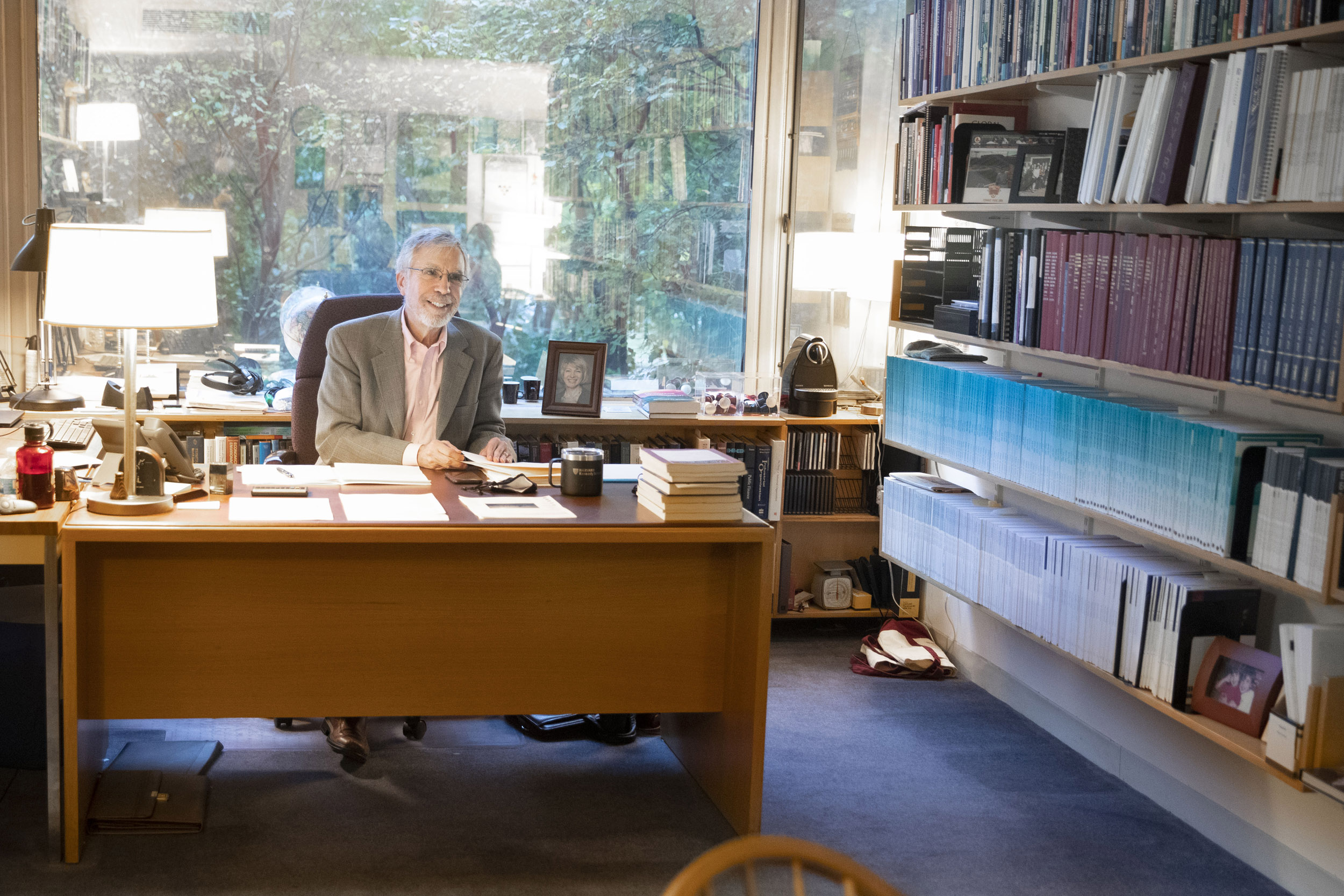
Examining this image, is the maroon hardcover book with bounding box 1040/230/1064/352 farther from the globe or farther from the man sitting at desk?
the globe

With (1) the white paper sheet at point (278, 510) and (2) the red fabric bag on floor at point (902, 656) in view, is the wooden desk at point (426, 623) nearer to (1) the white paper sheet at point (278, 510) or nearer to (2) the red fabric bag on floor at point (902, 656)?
(1) the white paper sheet at point (278, 510)

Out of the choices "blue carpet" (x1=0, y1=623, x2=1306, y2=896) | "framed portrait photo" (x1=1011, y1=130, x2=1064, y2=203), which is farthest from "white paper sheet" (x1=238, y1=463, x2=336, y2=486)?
"framed portrait photo" (x1=1011, y1=130, x2=1064, y2=203)

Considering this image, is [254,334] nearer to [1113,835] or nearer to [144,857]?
[144,857]

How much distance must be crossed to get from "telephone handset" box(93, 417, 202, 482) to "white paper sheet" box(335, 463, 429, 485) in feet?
1.22

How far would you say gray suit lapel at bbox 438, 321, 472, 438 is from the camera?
3812 mm

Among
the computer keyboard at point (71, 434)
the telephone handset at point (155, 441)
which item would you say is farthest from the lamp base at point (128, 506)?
the computer keyboard at point (71, 434)

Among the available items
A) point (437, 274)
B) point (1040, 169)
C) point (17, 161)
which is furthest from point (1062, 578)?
point (17, 161)

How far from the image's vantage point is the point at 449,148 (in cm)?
483

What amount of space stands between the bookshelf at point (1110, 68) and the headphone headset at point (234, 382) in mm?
2395

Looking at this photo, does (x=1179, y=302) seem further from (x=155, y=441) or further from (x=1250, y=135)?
(x=155, y=441)

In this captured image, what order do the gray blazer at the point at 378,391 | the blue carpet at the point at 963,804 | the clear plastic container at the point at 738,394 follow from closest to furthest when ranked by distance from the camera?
the blue carpet at the point at 963,804
the gray blazer at the point at 378,391
the clear plastic container at the point at 738,394

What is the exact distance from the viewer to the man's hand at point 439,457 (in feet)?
11.3

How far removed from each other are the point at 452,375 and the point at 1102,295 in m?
1.85

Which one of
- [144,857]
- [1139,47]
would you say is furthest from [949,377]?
[144,857]
